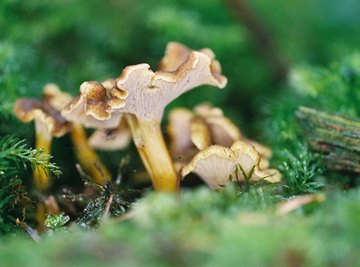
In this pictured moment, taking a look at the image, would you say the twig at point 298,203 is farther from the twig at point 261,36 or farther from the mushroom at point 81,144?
the twig at point 261,36

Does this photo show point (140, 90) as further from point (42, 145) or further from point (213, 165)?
point (42, 145)

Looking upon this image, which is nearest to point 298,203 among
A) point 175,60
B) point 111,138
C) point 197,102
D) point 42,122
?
point 175,60

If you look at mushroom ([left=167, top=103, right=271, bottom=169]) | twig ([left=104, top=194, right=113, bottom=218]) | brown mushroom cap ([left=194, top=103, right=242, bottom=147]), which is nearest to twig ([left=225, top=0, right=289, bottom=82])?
mushroom ([left=167, top=103, right=271, bottom=169])

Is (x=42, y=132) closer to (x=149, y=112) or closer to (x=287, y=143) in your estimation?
(x=149, y=112)

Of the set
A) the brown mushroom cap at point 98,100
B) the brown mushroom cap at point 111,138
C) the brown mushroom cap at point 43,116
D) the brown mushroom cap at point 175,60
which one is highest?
the brown mushroom cap at point 175,60

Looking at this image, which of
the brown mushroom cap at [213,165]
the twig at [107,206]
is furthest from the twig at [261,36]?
the twig at [107,206]
